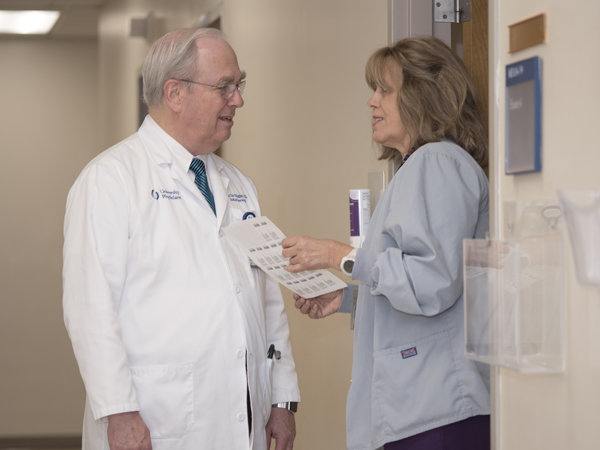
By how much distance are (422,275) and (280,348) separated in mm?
774

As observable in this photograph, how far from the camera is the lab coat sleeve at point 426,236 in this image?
151 cm

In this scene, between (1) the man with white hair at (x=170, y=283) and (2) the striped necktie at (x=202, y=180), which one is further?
(2) the striped necktie at (x=202, y=180)

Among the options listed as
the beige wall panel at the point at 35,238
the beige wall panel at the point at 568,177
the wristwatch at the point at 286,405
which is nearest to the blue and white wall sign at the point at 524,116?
the beige wall panel at the point at 568,177

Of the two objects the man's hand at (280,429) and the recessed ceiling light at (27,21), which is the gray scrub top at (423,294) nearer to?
the man's hand at (280,429)

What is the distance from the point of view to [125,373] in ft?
5.39

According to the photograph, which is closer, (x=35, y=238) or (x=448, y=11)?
(x=448, y=11)

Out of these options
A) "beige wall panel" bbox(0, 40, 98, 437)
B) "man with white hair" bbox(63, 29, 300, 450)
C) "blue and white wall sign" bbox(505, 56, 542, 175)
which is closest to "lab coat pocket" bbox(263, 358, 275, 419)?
"man with white hair" bbox(63, 29, 300, 450)

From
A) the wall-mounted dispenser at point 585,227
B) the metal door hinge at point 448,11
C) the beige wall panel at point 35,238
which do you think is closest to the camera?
the wall-mounted dispenser at point 585,227

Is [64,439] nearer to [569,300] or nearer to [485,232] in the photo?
[485,232]

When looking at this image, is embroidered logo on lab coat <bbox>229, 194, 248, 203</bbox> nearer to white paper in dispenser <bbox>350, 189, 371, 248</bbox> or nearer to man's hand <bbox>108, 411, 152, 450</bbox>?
white paper in dispenser <bbox>350, 189, 371, 248</bbox>

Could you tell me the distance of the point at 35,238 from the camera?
184 inches

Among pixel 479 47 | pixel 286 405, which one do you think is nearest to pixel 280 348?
pixel 286 405

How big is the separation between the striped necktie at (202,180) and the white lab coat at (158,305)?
0.04 m

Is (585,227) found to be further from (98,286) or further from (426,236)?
(98,286)
